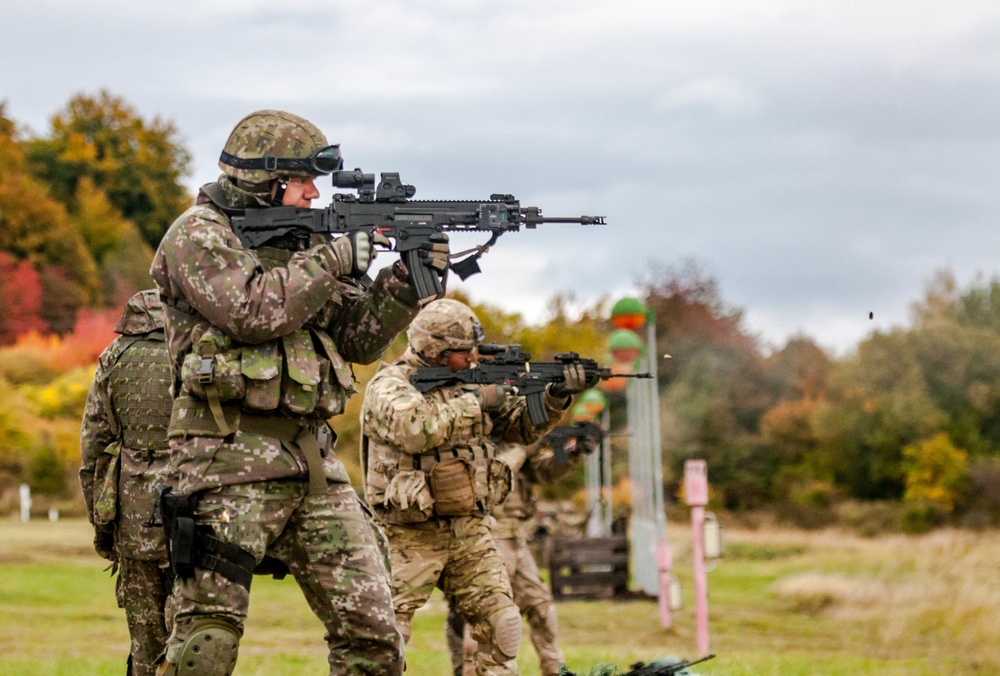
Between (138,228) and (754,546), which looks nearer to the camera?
(754,546)

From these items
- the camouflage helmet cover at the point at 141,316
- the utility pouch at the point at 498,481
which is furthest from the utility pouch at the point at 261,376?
the utility pouch at the point at 498,481

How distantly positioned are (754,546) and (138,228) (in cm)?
2499

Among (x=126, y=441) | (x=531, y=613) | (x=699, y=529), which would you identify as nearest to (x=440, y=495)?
(x=126, y=441)

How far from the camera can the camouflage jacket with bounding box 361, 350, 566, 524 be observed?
27.7 feet

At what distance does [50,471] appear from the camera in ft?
113

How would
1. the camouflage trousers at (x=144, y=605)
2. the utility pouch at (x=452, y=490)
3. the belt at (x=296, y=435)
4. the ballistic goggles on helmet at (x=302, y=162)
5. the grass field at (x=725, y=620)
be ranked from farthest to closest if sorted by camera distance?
the grass field at (x=725, y=620)
the utility pouch at (x=452, y=490)
the camouflage trousers at (x=144, y=605)
the ballistic goggles on helmet at (x=302, y=162)
the belt at (x=296, y=435)

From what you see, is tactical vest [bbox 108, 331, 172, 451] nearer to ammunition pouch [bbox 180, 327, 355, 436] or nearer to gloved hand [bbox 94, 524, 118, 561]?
gloved hand [bbox 94, 524, 118, 561]

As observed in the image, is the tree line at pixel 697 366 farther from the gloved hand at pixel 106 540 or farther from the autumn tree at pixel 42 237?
the gloved hand at pixel 106 540

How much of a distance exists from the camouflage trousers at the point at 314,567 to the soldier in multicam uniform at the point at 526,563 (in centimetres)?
332

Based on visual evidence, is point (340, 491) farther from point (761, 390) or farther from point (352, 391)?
point (761, 390)

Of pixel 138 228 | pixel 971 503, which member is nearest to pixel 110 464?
pixel 971 503

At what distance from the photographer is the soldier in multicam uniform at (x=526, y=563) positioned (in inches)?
400

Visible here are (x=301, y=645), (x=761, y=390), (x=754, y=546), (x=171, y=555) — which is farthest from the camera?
(x=761, y=390)

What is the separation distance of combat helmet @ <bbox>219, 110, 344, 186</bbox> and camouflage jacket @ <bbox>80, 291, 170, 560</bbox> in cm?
200
